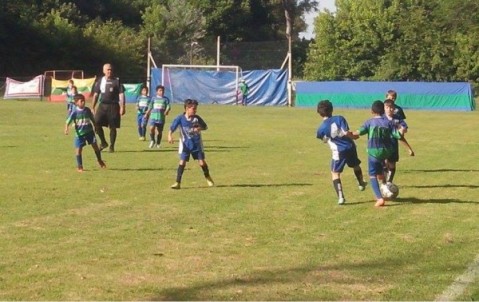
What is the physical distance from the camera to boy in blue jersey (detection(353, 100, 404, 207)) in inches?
470

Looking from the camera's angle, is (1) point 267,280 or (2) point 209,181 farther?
(2) point 209,181

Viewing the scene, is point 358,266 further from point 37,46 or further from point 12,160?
point 37,46

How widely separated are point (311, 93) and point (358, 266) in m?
44.4

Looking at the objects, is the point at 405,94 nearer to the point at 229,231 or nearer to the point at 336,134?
the point at 336,134

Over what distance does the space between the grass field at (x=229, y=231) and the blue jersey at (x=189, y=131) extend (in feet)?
1.97

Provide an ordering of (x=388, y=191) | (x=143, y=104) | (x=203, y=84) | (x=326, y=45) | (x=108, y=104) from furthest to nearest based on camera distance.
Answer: (x=326, y=45) < (x=203, y=84) < (x=143, y=104) < (x=108, y=104) < (x=388, y=191)

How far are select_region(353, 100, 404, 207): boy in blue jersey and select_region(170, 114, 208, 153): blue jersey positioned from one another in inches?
103

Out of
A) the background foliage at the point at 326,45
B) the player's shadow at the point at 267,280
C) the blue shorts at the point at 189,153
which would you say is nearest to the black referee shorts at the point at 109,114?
the blue shorts at the point at 189,153

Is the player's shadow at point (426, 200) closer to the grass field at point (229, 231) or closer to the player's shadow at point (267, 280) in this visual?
the grass field at point (229, 231)

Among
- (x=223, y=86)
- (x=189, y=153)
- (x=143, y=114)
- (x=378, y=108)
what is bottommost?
(x=223, y=86)

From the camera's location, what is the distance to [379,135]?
1205 cm

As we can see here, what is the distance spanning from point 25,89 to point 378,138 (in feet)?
144

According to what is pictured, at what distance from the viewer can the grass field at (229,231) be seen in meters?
7.15

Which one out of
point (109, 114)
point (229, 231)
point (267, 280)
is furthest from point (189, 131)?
point (267, 280)
